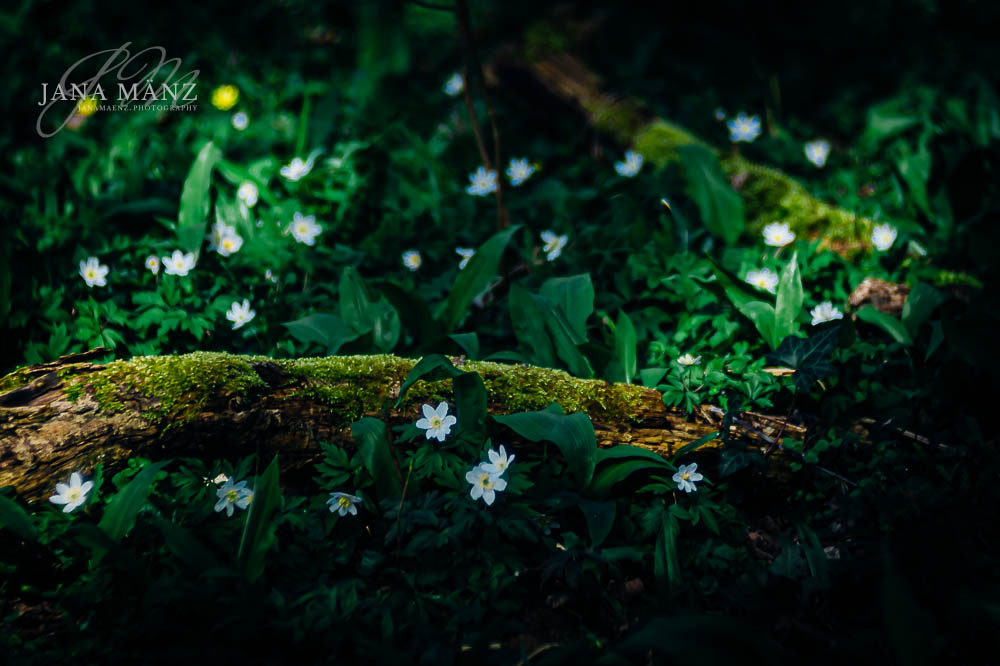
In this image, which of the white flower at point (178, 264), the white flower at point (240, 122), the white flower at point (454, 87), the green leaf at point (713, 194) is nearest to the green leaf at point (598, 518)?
the green leaf at point (713, 194)

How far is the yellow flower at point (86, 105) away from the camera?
3746 mm

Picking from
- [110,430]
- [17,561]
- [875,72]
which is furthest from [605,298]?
[875,72]

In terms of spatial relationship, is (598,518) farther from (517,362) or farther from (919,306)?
(919,306)

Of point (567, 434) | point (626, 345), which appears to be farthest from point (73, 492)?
point (626, 345)

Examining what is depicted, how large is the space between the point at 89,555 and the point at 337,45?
14.2 feet

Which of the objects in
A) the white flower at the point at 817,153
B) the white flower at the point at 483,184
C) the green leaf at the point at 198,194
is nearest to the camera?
the green leaf at the point at 198,194

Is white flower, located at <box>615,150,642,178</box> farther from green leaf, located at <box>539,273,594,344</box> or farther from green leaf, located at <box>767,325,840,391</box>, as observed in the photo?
green leaf, located at <box>767,325,840,391</box>

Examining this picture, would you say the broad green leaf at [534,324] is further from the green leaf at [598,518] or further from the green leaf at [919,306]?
the green leaf at [919,306]

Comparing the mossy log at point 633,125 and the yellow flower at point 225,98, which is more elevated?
the yellow flower at point 225,98

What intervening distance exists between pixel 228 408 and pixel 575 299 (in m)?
1.25

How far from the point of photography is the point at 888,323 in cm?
218

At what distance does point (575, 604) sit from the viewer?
154 centimetres

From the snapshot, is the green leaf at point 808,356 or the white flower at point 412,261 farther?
the white flower at point 412,261

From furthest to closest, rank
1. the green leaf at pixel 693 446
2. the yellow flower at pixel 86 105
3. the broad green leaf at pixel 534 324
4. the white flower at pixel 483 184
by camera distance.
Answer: the yellow flower at pixel 86 105
the white flower at pixel 483 184
the broad green leaf at pixel 534 324
the green leaf at pixel 693 446
